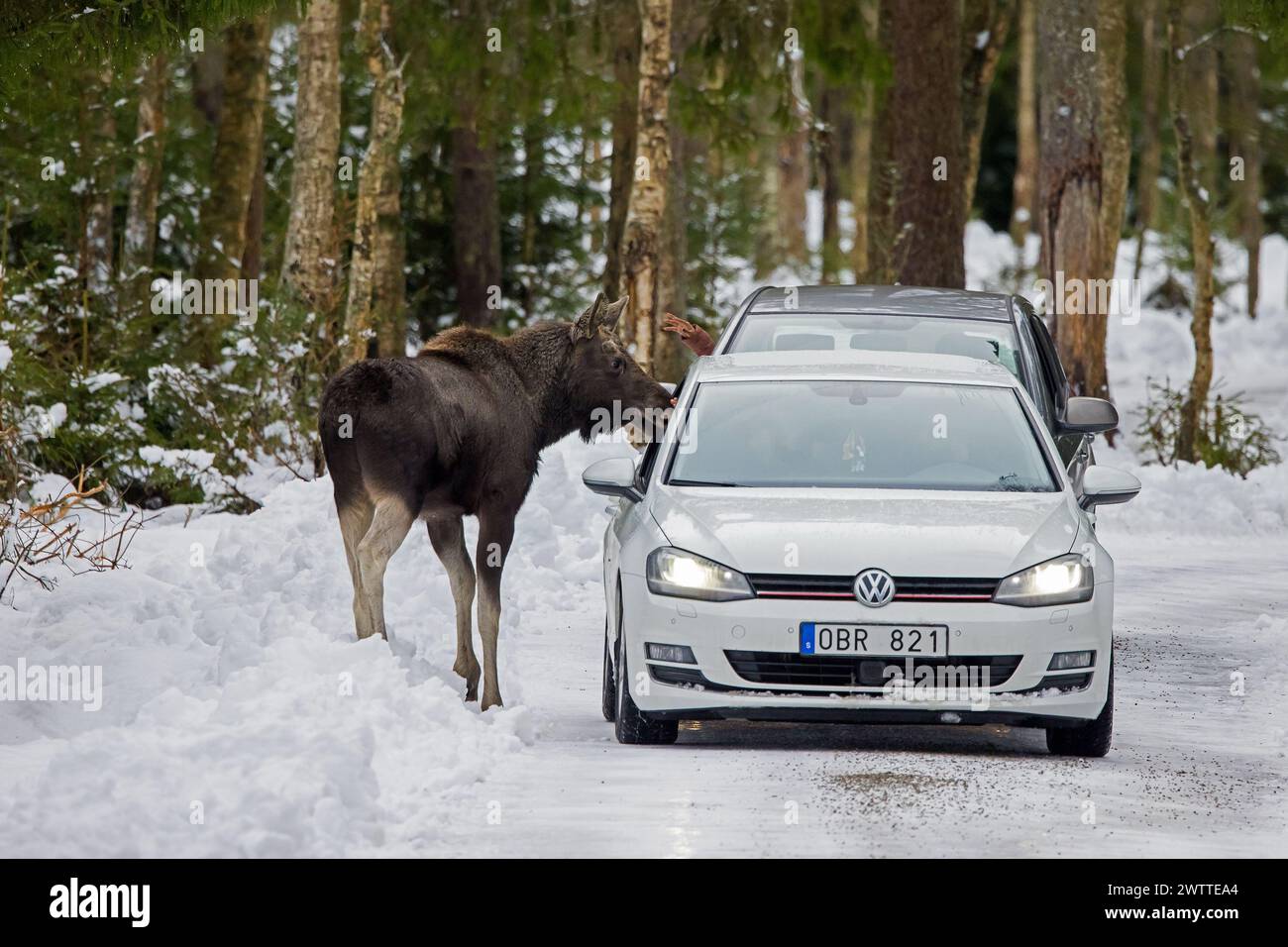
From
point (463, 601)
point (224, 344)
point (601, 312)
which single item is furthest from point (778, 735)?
point (224, 344)

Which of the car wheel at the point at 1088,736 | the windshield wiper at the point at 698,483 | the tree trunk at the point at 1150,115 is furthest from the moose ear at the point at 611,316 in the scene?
the tree trunk at the point at 1150,115

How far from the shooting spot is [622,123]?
27.5 m

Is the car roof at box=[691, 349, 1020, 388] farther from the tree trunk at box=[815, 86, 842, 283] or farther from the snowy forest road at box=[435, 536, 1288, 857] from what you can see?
the tree trunk at box=[815, 86, 842, 283]

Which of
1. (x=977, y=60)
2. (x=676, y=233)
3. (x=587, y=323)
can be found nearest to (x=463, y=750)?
(x=587, y=323)

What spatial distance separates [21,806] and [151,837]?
510 mm

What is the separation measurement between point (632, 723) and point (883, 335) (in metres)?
4.01

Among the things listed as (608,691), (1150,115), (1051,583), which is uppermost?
(1150,115)

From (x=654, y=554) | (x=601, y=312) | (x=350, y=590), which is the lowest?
(x=350, y=590)

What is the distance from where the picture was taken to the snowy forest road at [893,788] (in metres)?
6.93

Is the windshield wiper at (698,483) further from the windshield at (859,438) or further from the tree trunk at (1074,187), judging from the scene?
the tree trunk at (1074,187)

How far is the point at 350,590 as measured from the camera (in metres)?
12.0

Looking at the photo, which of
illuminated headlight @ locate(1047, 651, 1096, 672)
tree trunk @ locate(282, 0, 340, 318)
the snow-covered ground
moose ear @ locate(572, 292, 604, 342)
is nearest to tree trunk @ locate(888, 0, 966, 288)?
tree trunk @ locate(282, 0, 340, 318)

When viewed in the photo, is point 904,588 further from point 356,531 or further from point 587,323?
point 587,323

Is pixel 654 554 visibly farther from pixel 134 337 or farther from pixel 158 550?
pixel 134 337
